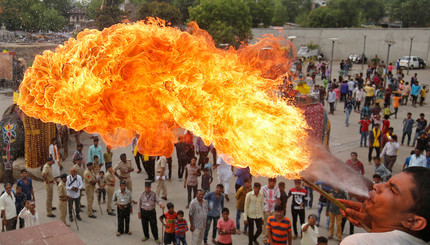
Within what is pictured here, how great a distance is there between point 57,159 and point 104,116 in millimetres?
5937

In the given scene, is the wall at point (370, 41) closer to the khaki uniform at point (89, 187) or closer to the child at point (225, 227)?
the khaki uniform at point (89, 187)

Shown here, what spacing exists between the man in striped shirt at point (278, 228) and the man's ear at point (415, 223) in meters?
5.14

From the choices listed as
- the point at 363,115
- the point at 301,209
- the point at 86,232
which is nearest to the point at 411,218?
the point at 301,209

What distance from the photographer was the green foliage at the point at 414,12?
52375 millimetres

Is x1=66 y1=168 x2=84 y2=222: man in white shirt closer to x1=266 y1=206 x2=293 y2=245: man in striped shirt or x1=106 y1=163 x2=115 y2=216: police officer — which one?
x1=106 y1=163 x2=115 y2=216: police officer

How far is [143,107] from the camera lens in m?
5.86

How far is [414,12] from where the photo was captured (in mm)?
53062

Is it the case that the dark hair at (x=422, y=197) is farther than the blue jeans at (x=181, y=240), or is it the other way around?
the blue jeans at (x=181, y=240)

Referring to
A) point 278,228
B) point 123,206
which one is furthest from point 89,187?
point 278,228

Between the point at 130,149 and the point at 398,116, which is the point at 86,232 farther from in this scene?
the point at 398,116

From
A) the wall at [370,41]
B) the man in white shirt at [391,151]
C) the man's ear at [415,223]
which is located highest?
the wall at [370,41]

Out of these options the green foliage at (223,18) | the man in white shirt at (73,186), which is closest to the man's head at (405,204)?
the man in white shirt at (73,186)

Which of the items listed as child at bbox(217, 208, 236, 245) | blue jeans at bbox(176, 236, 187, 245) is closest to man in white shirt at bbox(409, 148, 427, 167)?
child at bbox(217, 208, 236, 245)

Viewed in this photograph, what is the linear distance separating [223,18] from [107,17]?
26.4 feet
